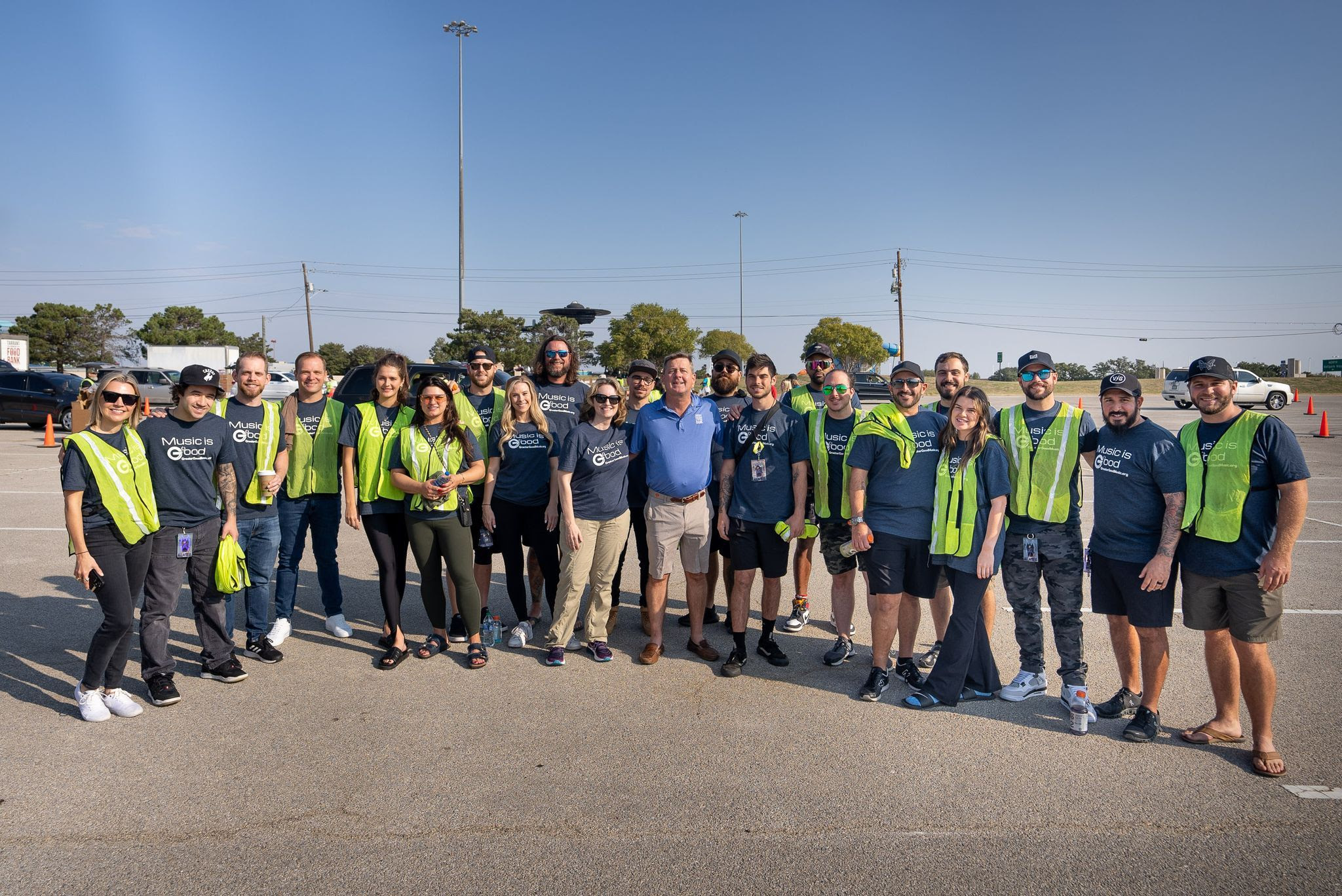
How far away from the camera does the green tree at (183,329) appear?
59.3m

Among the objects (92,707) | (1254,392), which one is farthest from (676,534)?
(1254,392)

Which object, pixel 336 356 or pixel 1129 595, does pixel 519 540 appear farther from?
pixel 336 356

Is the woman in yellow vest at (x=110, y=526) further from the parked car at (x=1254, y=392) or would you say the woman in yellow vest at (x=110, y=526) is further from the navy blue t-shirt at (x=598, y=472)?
the parked car at (x=1254, y=392)

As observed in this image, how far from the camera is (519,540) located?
5762 millimetres

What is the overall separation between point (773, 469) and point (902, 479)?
34.8 inches

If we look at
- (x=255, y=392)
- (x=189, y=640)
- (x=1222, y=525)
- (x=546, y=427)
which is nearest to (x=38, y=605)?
(x=189, y=640)

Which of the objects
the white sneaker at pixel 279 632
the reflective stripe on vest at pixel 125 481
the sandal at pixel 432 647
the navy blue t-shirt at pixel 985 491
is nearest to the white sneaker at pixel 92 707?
the reflective stripe on vest at pixel 125 481

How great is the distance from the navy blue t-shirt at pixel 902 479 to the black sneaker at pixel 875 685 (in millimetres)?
808

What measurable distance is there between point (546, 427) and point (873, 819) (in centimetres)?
334

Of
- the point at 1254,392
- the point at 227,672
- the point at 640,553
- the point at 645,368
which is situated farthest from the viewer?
the point at 1254,392

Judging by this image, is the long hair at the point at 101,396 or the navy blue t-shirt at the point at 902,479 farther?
the navy blue t-shirt at the point at 902,479

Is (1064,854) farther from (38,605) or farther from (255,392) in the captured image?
(38,605)

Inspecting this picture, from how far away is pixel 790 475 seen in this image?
5.20 metres

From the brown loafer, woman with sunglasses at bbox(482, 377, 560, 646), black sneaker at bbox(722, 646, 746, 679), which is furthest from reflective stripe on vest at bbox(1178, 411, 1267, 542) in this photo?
woman with sunglasses at bbox(482, 377, 560, 646)
